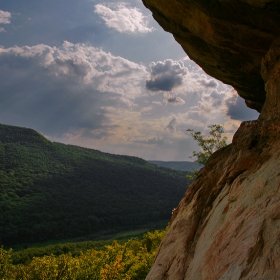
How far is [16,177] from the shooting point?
17400 centimetres

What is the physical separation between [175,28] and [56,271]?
33664 millimetres

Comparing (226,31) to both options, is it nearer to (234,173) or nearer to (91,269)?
(234,173)

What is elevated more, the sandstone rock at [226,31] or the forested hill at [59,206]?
the sandstone rock at [226,31]

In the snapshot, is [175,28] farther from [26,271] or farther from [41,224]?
[41,224]

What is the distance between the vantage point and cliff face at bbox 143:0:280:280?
279 inches

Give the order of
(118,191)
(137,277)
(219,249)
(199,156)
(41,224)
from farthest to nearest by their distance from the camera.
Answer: (118,191), (41,224), (199,156), (137,277), (219,249)

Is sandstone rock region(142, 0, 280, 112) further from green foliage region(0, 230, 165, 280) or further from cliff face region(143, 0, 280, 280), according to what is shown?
green foliage region(0, 230, 165, 280)

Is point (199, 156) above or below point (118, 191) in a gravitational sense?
above

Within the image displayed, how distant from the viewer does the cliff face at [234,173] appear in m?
7.09

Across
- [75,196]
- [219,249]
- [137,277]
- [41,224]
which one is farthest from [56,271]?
[75,196]

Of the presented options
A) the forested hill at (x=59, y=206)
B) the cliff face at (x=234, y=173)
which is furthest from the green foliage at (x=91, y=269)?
the forested hill at (x=59, y=206)

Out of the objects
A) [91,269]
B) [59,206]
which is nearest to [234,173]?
[91,269]

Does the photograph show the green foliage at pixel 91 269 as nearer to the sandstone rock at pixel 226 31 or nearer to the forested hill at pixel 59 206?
the sandstone rock at pixel 226 31

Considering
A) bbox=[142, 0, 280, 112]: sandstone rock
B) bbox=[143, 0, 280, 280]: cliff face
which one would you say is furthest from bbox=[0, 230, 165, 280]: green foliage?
bbox=[142, 0, 280, 112]: sandstone rock
